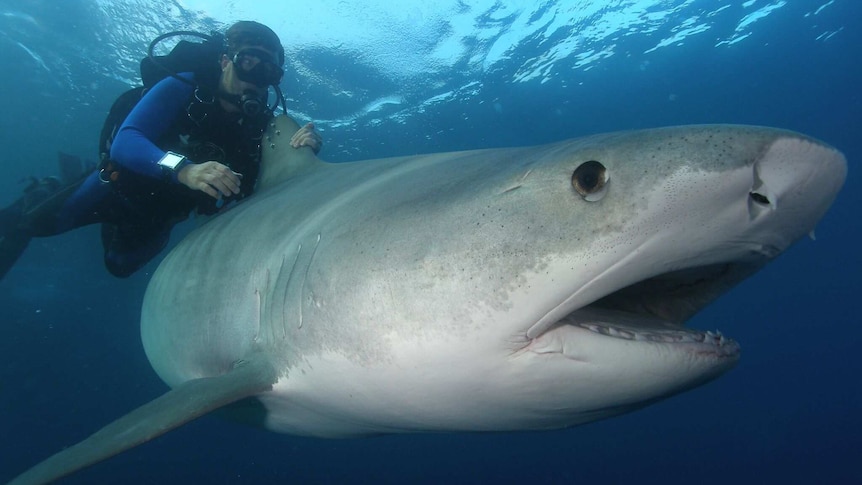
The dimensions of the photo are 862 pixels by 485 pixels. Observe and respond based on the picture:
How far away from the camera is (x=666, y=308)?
2451 mm

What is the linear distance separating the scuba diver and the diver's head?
11mm

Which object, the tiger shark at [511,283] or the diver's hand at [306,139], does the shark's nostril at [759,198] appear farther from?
the diver's hand at [306,139]

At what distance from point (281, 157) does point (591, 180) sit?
4246mm

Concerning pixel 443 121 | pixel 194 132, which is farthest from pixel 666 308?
pixel 443 121

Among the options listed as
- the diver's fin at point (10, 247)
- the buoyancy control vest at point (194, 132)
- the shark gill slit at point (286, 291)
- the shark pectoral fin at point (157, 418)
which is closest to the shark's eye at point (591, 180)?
the shark gill slit at point (286, 291)

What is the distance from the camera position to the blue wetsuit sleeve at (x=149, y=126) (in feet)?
15.4

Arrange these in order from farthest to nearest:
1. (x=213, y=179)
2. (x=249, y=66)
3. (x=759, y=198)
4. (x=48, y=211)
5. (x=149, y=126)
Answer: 1. (x=48, y=211)
2. (x=249, y=66)
3. (x=149, y=126)
4. (x=213, y=179)
5. (x=759, y=198)

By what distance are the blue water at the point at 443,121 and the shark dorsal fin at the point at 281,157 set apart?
323cm

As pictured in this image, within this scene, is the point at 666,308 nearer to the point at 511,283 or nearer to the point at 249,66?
the point at 511,283

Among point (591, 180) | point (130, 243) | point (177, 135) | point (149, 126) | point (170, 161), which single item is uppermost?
point (177, 135)

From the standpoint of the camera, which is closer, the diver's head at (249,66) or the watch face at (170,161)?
the watch face at (170,161)

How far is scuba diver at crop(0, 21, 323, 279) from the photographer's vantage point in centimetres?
548

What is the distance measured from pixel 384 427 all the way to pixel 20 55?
62.2 feet

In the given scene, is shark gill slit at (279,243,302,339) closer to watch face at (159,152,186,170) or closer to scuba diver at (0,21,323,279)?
watch face at (159,152,186,170)
